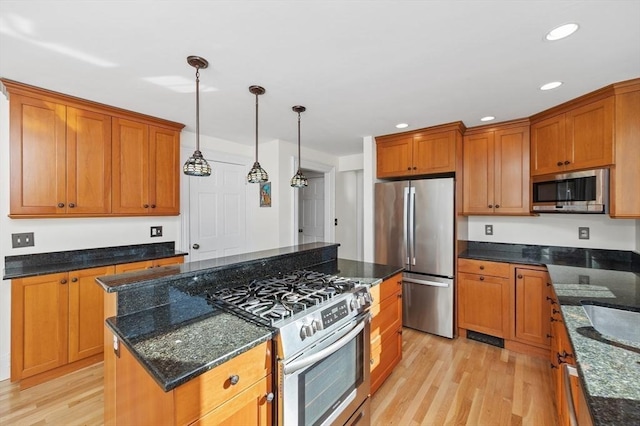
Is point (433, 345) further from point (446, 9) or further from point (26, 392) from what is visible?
point (26, 392)

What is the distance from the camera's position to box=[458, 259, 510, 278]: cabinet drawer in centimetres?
284

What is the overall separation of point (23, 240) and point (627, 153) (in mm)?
4875

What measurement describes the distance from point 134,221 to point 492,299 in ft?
12.7

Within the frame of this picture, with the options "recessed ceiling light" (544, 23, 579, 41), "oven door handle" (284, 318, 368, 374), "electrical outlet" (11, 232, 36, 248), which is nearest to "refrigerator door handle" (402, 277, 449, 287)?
"oven door handle" (284, 318, 368, 374)

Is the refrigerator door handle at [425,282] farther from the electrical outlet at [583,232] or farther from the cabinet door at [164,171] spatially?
the cabinet door at [164,171]

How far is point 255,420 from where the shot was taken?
117 cm

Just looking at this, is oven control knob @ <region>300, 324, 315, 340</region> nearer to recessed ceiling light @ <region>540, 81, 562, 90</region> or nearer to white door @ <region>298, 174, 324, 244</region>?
recessed ceiling light @ <region>540, 81, 562, 90</region>

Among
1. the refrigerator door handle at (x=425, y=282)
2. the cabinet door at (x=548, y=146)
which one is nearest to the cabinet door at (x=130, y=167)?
the refrigerator door handle at (x=425, y=282)

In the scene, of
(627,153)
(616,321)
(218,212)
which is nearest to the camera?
(616,321)

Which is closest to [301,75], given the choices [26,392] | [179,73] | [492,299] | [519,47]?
[179,73]

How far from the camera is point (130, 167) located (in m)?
2.79

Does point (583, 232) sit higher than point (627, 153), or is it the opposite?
point (627, 153)

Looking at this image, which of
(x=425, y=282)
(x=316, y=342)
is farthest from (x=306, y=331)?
(x=425, y=282)

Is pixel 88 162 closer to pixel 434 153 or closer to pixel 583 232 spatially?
pixel 434 153
